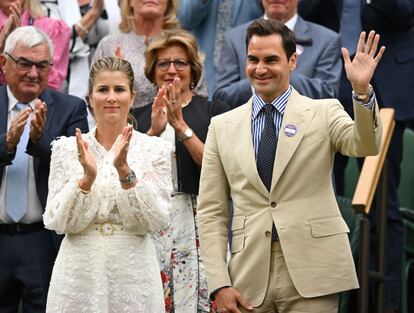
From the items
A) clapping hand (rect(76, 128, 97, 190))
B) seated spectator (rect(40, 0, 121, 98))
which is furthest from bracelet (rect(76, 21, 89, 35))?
clapping hand (rect(76, 128, 97, 190))

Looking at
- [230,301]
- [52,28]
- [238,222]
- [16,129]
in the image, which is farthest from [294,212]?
[52,28]

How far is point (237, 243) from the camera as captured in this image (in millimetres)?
5469

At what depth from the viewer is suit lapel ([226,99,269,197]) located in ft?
17.6

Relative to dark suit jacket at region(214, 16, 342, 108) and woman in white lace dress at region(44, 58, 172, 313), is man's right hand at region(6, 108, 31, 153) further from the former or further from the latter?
dark suit jacket at region(214, 16, 342, 108)

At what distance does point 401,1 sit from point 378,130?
2897mm

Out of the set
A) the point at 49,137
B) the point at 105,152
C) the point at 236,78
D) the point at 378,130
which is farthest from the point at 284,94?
the point at 236,78

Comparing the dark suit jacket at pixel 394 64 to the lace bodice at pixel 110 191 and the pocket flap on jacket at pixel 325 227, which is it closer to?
the lace bodice at pixel 110 191

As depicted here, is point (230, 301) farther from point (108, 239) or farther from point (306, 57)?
point (306, 57)

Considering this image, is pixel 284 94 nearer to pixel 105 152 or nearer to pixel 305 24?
pixel 105 152

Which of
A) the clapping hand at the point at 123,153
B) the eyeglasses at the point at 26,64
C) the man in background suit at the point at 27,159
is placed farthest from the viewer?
the eyeglasses at the point at 26,64

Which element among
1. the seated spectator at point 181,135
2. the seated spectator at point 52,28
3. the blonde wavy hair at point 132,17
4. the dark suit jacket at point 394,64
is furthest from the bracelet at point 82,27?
the dark suit jacket at point 394,64

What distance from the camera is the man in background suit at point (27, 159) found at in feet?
21.7

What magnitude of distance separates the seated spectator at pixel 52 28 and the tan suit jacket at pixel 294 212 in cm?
272

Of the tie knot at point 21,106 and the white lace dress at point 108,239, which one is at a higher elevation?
the tie knot at point 21,106
